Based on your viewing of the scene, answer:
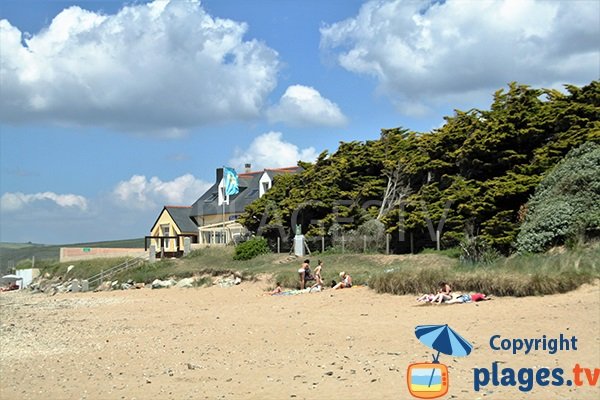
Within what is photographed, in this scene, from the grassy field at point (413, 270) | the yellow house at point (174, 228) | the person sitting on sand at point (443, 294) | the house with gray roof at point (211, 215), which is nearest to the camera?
the grassy field at point (413, 270)

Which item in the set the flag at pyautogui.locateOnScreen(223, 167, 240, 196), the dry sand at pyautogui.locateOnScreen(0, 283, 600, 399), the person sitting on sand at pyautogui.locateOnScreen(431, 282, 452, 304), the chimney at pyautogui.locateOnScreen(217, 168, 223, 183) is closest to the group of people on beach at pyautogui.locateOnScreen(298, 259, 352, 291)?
the dry sand at pyautogui.locateOnScreen(0, 283, 600, 399)

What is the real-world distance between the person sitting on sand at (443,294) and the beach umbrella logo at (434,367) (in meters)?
6.46

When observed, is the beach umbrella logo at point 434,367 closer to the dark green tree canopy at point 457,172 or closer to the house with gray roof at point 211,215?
the dark green tree canopy at point 457,172

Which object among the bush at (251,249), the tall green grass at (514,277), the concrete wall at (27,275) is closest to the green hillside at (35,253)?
the concrete wall at (27,275)

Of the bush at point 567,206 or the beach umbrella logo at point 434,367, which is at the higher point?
the bush at point 567,206

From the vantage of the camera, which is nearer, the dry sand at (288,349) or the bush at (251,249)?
the dry sand at (288,349)

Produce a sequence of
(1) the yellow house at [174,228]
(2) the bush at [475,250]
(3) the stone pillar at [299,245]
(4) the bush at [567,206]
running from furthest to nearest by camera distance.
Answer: (1) the yellow house at [174,228]
(3) the stone pillar at [299,245]
(2) the bush at [475,250]
(4) the bush at [567,206]

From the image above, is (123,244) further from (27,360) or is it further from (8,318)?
(27,360)

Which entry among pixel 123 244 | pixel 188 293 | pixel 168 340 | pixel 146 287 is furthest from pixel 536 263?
pixel 123 244

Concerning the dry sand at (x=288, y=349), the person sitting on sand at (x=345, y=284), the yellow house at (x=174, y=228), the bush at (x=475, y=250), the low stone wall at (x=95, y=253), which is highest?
the yellow house at (x=174, y=228)

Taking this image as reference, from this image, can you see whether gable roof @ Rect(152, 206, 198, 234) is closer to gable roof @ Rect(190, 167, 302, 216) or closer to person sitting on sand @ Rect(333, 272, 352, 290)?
gable roof @ Rect(190, 167, 302, 216)

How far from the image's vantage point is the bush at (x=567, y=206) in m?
19.1

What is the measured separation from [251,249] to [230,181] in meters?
14.9

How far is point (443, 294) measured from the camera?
15391mm
